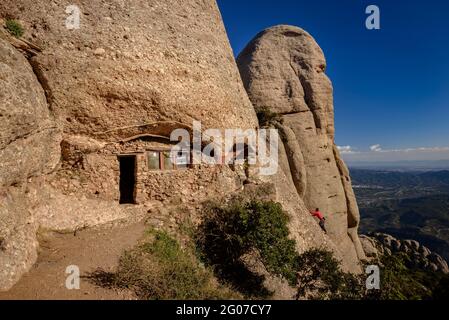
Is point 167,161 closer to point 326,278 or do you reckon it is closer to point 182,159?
point 182,159

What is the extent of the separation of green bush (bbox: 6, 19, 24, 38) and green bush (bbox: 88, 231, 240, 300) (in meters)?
6.94

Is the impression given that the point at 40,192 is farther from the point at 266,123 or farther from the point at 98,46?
the point at 266,123

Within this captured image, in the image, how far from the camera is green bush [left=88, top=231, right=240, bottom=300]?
6.00 m

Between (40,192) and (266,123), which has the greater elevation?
(266,123)

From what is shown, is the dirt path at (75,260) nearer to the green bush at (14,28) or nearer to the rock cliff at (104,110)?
the rock cliff at (104,110)

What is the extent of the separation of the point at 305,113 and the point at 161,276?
16.0 meters

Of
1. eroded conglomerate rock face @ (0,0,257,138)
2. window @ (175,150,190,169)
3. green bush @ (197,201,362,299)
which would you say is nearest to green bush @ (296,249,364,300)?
green bush @ (197,201,362,299)

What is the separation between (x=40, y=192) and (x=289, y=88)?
1641cm

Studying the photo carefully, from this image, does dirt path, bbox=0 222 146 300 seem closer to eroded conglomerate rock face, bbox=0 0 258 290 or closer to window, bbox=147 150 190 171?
eroded conglomerate rock face, bbox=0 0 258 290

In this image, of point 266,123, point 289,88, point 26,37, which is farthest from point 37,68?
point 289,88

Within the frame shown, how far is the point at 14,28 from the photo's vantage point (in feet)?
25.4

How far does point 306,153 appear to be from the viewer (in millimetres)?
18516

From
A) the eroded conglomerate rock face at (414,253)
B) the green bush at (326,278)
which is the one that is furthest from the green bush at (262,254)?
the eroded conglomerate rock face at (414,253)

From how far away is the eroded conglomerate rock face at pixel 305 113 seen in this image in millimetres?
18219
